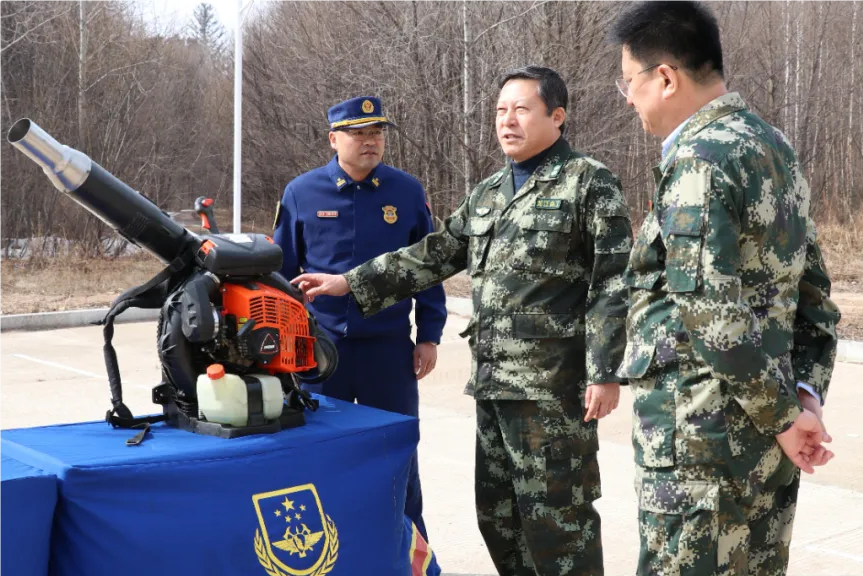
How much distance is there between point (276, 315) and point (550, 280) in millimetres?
925

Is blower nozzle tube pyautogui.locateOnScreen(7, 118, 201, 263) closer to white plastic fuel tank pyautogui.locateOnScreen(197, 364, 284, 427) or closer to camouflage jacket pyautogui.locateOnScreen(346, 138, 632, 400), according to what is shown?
white plastic fuel tank pyautogui.locateOnScreen(197, 364, 284, 427)

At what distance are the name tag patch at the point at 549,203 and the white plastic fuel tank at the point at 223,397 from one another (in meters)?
1.08

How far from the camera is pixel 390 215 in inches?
146

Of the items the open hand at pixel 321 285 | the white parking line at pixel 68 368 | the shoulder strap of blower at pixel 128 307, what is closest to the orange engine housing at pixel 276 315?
the shoulder strap of blower at pixel 128 307

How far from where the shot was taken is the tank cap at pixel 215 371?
8.07ft

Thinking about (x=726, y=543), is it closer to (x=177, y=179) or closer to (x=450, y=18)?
(x=450, y=18)

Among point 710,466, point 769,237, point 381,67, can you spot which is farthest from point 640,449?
point 381,67

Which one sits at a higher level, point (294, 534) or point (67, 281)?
point (294, 534)

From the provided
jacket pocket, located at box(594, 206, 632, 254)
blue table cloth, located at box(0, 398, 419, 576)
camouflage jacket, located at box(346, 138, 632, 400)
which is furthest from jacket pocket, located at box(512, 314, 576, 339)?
blue table cloth, located at box(0, 398, 419, 576)

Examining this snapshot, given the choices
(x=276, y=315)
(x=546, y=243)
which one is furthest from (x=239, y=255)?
(x=546, y=243)

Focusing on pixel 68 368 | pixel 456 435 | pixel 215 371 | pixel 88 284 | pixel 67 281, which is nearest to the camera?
pixel 215 371

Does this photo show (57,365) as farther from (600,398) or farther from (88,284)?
(600,398)

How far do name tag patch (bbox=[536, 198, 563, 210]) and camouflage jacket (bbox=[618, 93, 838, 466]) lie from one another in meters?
0.79

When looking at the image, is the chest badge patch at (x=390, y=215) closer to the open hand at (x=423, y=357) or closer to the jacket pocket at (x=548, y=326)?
the open hand at (x=423, y=357)
